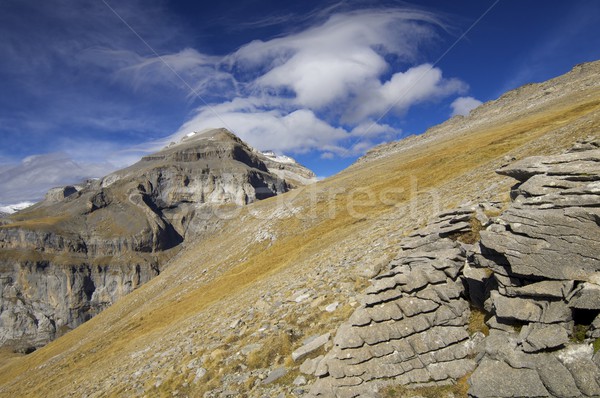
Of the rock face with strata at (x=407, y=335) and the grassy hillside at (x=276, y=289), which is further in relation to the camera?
the grassy hillside at (x=276, y=289)

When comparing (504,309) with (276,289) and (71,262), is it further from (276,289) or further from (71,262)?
(71,262)

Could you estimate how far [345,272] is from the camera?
749 inches

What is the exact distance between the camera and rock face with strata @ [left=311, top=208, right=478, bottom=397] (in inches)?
408

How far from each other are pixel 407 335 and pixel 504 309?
3266 mm

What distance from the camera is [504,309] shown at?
9.42m

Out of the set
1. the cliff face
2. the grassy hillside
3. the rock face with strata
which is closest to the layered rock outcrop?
the rock face with strata

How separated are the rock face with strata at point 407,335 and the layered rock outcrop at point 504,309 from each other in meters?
0.03

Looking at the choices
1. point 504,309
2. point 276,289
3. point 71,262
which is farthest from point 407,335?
point 71,262

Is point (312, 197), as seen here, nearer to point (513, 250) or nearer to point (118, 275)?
point (513, 250)

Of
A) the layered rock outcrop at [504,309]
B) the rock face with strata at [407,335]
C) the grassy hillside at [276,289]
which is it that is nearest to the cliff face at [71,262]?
the grassy hillside at [276,289]

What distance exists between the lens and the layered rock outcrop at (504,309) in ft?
26.5

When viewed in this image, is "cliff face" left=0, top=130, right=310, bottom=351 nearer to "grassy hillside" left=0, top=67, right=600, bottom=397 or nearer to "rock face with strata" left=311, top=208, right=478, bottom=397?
"grassy hillside" left=0, top=67, right=600, bottom=397

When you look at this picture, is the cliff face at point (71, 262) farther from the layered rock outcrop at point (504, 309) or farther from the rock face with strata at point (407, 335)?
the layered rock outcrop at point (504, 309)

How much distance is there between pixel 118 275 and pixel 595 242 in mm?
175556
